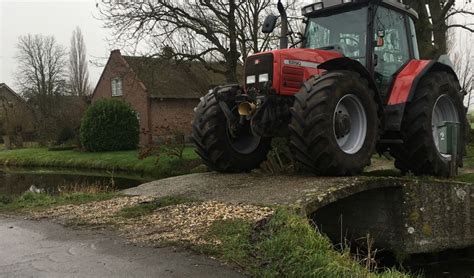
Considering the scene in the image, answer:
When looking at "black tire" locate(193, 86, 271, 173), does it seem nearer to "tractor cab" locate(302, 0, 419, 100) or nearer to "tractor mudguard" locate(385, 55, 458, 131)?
"tractor cab" locate(302, 0, 419, 100)

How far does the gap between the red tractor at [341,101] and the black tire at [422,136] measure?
0.6 inches

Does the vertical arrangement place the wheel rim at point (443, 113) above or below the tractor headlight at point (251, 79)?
below

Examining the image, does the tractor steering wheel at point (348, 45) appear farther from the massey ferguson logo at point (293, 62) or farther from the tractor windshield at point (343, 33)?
the massey ferguson logo at point (293, 62)

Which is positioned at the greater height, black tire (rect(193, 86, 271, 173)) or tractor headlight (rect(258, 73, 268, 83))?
tractor headlight (rect(258, 73, 268, 83))

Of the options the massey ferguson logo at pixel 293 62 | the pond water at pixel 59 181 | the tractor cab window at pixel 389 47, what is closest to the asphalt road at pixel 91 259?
the massey ferguson logo at pixel 293 62

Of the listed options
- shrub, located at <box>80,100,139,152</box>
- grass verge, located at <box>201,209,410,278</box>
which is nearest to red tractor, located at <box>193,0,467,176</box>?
grass verge, located at <box>201,209,410,278</box>

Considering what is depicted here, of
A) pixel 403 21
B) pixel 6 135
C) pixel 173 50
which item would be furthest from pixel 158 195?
pixel 6 135

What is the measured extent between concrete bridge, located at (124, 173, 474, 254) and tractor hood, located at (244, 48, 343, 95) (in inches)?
54.5

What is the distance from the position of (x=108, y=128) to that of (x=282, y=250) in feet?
95.7

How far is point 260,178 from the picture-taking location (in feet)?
25.7

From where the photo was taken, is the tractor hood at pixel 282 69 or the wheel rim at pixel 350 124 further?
the tractor hood at pixel 282 69

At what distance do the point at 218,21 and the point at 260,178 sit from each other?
15.3m

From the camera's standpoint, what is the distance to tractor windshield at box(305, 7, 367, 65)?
324 inches

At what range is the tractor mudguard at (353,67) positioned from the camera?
7281 mm
